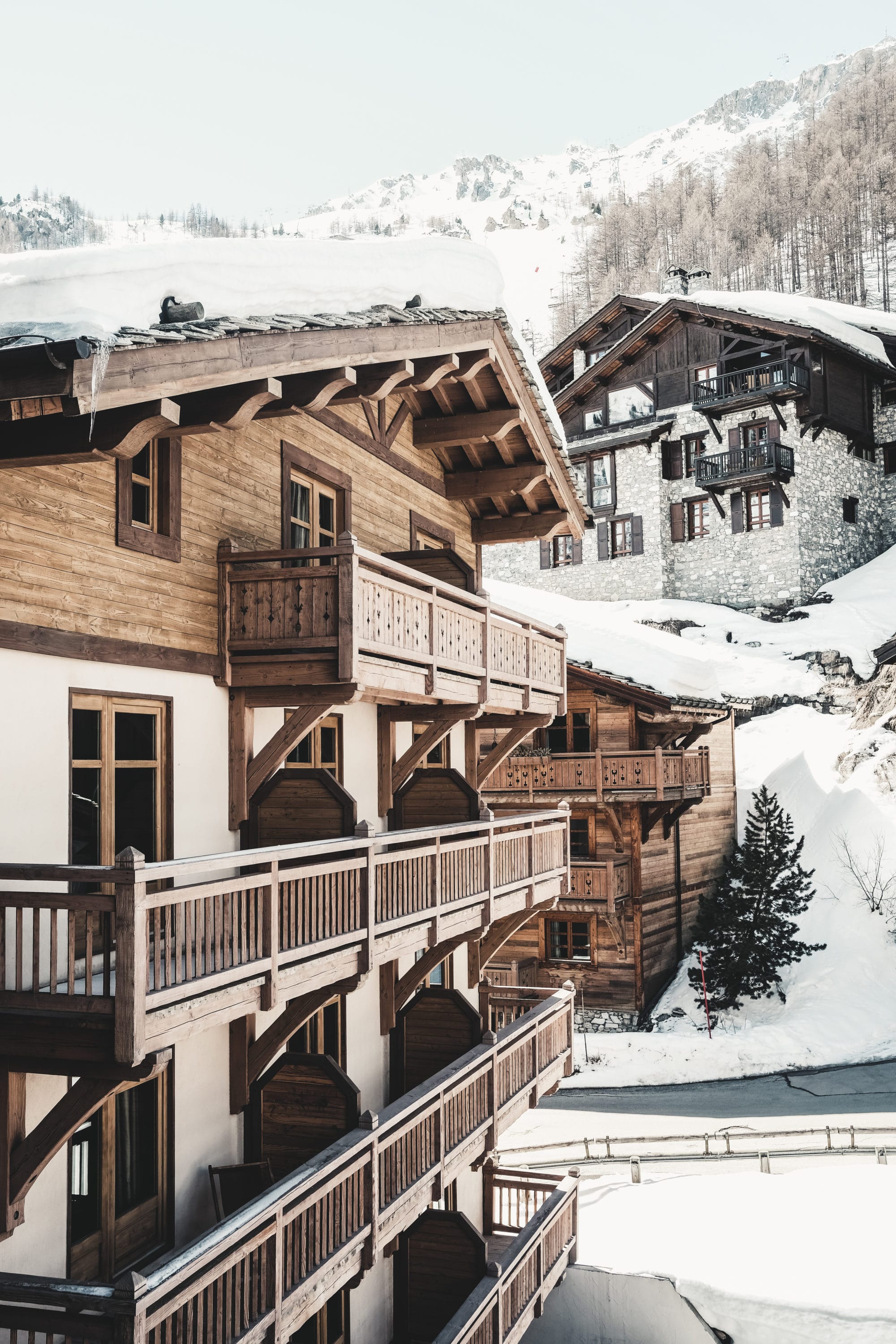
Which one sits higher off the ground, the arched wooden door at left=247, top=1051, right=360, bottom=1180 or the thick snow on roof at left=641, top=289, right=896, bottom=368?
the thick snow on roof at left=641, top=289, right=896, bottom=368

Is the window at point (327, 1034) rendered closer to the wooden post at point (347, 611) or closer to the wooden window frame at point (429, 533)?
the wooden post at point (347, 611)

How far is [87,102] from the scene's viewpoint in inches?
640

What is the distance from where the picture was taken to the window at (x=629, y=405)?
45.4 metres

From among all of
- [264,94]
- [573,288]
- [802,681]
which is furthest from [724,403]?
[573,288]

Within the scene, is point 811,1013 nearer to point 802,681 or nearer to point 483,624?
point 802,681

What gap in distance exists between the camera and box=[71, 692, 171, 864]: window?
7.43 m

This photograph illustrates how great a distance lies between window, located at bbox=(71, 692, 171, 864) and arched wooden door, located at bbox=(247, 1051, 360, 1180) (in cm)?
233

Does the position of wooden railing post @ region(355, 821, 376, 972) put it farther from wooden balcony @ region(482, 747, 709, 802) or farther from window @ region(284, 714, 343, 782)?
wooden balcony @ region(482, 747, 709, 802)

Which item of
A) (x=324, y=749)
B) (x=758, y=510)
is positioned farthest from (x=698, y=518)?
(x=324, y=749)

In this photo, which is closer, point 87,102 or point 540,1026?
point 540,1026

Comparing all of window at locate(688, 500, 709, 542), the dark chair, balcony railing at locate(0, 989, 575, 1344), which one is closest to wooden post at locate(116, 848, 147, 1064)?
balcony railing at locate(0, 989, 575, 1344)

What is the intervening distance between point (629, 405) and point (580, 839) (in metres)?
25.1

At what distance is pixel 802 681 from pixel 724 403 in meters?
11.9

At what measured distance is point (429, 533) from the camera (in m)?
14.2
